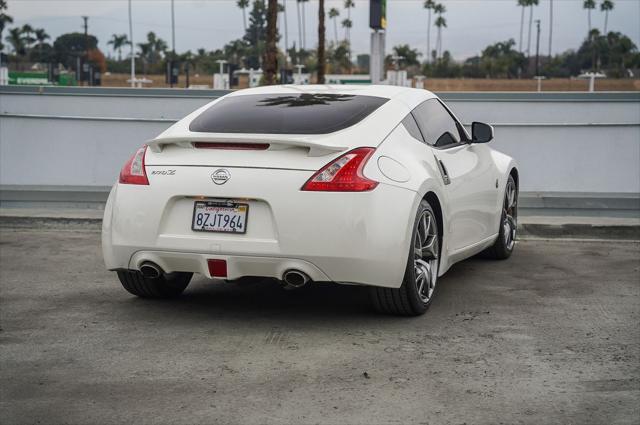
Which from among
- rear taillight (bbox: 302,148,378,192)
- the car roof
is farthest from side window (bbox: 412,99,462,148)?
rear taillight (bbox: 302,148,378,192)

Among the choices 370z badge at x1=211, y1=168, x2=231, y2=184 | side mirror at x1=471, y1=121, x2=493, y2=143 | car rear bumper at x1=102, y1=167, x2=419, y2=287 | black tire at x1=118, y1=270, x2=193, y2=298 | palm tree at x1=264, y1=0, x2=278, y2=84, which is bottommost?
black tire at x1=118, y1=270, x2=193, y2=298

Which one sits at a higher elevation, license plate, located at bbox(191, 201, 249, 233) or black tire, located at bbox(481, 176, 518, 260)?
license plate, located at bbox(191, 201, 249, 233)

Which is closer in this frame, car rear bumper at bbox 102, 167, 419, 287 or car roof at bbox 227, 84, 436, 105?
car rear bumper at bbox 102, 167, 419, 287

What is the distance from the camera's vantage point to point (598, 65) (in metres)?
136

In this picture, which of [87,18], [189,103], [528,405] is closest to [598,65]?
[87,18]

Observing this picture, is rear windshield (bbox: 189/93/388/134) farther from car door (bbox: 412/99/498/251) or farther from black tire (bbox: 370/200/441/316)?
black tire (bbox: 370/200/441/316)

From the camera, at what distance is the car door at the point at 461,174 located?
6.91m

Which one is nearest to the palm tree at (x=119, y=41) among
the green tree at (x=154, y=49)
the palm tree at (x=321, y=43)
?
the green tree at (x=154, y=49)

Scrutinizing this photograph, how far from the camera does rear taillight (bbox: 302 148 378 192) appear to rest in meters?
5.70

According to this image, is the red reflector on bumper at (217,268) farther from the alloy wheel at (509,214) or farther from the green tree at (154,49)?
the green tree at (154,49)

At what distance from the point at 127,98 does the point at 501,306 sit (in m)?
8.30

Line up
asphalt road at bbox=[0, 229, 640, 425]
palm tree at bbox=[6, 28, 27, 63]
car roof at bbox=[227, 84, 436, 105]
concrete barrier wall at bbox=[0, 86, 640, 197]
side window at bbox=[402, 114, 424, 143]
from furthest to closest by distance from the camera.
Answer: palm tree at bbox=[6, 28, 27, 63] < concrete barrier wall at bbox=[0, 86, 640, 197] < car roof at bbox=[227, 84, 436, 105] < side window at bbox=[402, 114, 424, 143] < asphalt road at bbox=[0, 229, 640, 425]

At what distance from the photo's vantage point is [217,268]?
5.89 m

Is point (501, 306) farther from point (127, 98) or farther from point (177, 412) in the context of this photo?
point (127, 98)
